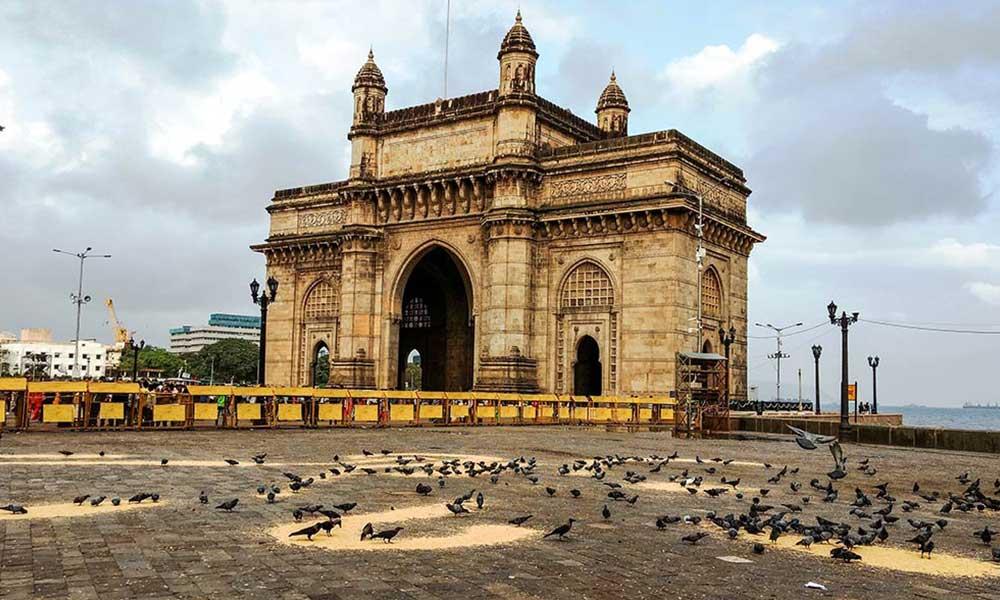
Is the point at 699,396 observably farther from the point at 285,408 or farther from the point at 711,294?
the point at 285,408

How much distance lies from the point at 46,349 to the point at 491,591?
667 ft

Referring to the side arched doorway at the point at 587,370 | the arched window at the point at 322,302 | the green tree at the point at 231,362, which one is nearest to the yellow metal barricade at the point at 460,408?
the side arched doorway at the point at 587,370

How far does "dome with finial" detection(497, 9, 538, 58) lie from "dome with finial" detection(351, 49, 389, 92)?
28.2 ft

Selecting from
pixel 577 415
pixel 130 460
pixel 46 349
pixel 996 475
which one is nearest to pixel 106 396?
pixel 130 460

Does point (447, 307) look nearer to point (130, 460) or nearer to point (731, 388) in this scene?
→ point (731, 388)

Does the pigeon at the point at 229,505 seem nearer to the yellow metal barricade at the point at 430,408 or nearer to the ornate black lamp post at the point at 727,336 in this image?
the yellow metal barricade at the point at 430,408

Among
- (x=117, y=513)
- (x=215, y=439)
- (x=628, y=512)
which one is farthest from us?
(x=215, y=439)

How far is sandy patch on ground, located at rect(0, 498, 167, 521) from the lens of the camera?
9.76 meters

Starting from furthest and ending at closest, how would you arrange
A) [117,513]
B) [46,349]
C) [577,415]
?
[46,349] < [577,415] < [117,513]

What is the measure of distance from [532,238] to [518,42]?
31.3 feet

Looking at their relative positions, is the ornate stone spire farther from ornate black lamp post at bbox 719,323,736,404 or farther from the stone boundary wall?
the stone boundary wall

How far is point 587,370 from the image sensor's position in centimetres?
4522

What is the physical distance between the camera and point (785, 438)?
31.1 m

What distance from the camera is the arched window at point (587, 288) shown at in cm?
4181
